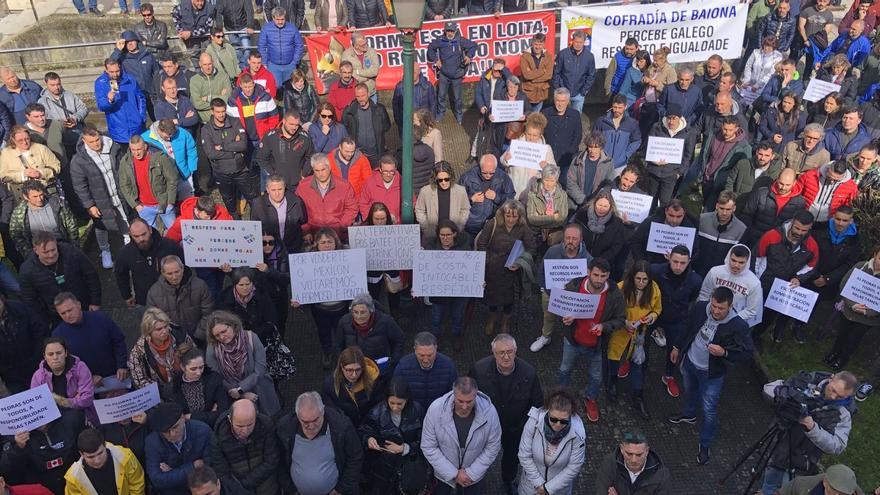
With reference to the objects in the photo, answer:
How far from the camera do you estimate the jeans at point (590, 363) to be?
281 inches

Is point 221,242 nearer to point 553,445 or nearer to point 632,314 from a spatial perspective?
point 553,445

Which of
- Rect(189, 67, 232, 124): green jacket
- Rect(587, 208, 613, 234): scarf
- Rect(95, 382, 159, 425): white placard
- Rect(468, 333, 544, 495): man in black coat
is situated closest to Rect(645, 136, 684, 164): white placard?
Rect(587, 208, 613, 234): scarf

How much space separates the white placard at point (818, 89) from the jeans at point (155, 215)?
32.6ft

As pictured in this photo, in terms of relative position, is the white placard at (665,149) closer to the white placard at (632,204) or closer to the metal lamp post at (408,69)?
the white placard at (632,204)

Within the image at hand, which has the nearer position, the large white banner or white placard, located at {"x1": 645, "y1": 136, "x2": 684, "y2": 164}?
white placard, located at {"x1": 645, "y1": 136, "x2": 684, "y2": 164}

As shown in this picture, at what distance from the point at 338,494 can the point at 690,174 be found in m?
7.49

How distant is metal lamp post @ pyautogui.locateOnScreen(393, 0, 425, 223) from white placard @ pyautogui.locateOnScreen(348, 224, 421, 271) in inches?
8.7

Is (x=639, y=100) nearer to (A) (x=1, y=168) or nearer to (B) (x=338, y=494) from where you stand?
(B) (x=338, y=494)

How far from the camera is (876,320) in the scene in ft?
24.3

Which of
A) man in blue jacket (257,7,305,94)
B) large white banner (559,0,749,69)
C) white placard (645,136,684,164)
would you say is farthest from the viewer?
large white banner (559,0,749,69)

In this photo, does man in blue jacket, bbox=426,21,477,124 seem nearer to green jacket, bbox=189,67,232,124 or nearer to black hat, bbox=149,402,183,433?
green jacket, bbox=189,67,232,124

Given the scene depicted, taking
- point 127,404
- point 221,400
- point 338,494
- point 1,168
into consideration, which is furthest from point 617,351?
point 1,168

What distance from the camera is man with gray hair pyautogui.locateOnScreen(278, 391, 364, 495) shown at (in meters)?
5.27

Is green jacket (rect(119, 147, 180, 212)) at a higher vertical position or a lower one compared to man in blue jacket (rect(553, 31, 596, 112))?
lower
